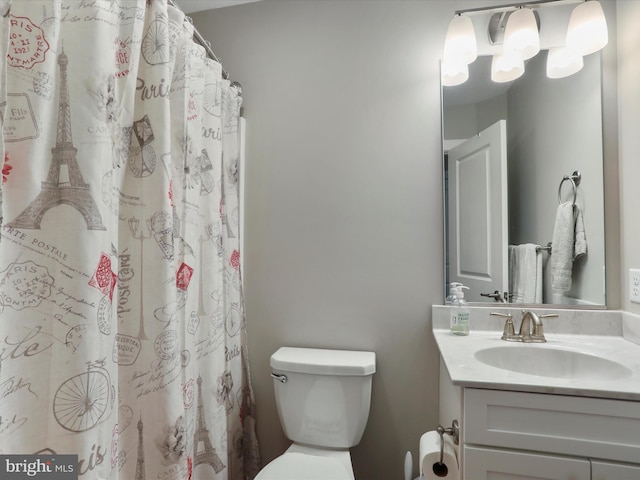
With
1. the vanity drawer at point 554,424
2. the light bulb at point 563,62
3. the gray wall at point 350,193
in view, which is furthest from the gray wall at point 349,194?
the vanity drawer at point 554,424

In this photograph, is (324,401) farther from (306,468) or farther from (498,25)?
(498,25)

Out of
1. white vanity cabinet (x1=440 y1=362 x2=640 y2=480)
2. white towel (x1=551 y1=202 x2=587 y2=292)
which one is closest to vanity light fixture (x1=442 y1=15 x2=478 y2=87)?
white towel (x1=551 y1=202 x2=587 y2=292)

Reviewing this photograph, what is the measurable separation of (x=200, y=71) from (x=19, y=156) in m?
0.76

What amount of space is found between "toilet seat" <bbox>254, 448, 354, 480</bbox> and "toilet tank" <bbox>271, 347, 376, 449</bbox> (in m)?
0.11

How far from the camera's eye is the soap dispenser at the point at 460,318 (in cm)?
138

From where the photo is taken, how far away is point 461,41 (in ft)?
4.58

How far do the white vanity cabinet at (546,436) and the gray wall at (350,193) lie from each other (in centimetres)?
60

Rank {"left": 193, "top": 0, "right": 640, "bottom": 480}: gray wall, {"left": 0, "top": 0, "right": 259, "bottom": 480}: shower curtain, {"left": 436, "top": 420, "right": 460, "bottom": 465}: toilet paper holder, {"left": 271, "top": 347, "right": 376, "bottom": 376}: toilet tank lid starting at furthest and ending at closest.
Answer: {"left": 193, "top": 0, "right": 640, "bottom": 480}: gray wall < {"left": 271, "top": 347, "right": 376, "bottom": 376}: toilet tank lid < {"left": 436, "top": 420, "right": 460, "bottom": 465}: toilet paper holder < {"left": 0, "top": 0, "right": 259, "bottom": 480}: shower curtain

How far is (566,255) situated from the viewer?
1.39 metres

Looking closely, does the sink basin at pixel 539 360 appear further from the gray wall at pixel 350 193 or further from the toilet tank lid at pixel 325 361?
the toilet tank lid at pixel 325 361

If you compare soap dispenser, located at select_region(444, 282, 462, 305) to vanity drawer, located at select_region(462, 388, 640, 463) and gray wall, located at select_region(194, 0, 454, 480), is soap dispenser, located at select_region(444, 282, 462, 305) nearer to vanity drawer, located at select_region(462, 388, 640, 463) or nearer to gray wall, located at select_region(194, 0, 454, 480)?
gray wall, located at select_region(194, 0, 454, 480)

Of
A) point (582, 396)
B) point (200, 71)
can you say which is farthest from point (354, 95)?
point (582, 396)

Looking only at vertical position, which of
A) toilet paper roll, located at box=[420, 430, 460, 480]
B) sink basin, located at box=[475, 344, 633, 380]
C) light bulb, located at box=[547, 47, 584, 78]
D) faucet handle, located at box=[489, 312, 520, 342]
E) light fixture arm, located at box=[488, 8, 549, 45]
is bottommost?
toilet paper roll, located at box=[420, 430, 460, 480]

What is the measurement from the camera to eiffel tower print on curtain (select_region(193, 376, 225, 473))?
127 centimetres
